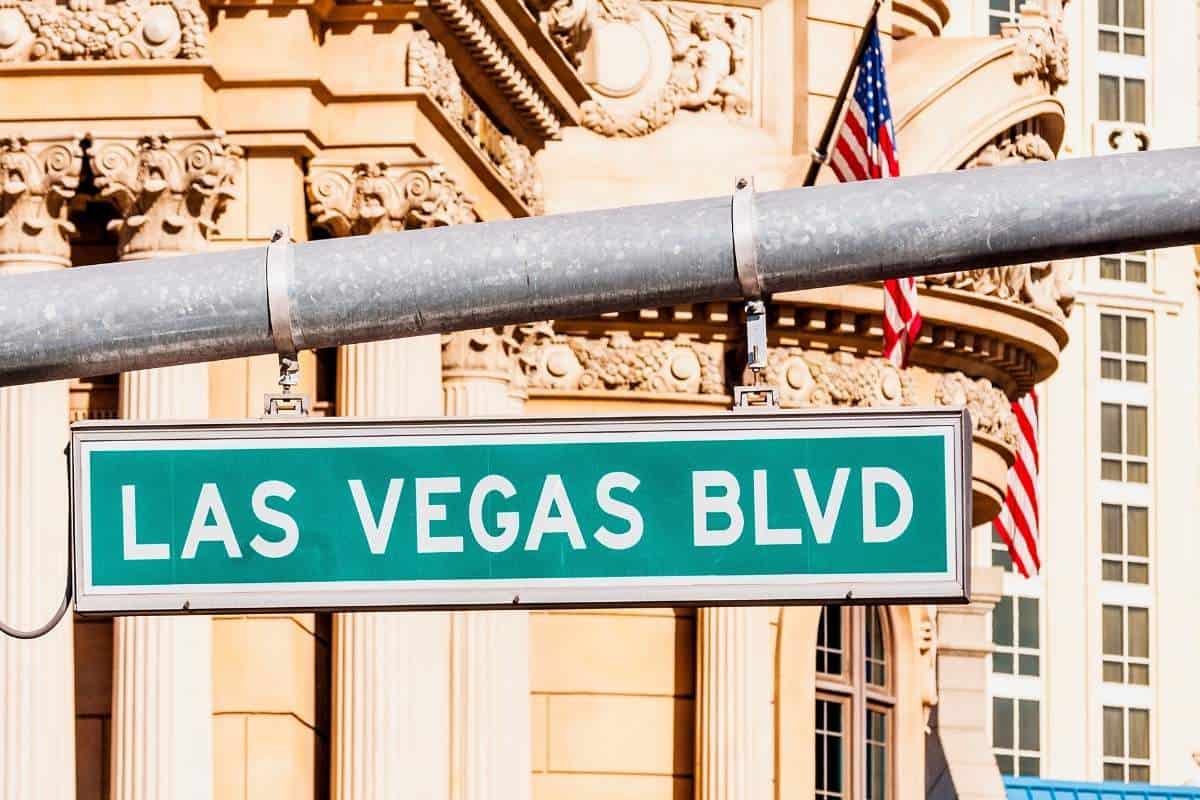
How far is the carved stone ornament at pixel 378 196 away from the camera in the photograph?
23.5 m

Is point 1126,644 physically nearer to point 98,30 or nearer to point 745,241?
point 98,30

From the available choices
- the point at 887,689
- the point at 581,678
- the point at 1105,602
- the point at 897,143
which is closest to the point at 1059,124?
the point at 897,143

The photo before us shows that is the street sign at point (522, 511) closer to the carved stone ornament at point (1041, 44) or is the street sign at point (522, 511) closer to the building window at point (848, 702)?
the building window at point (848, 702)

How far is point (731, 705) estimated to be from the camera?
102ft

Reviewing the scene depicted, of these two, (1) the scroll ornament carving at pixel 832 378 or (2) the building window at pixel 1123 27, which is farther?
(2) the building window at pixel 1123 27

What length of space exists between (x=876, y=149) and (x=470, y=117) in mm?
5013

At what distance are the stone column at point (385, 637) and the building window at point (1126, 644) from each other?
6601 cm

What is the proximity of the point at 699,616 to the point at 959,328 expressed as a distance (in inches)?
159

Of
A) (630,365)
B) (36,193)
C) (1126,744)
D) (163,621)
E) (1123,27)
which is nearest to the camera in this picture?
(36,193)

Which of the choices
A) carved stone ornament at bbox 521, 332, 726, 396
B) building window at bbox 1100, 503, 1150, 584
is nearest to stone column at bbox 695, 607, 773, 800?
carved stone ornament at bbox 521, 332, 726, 396

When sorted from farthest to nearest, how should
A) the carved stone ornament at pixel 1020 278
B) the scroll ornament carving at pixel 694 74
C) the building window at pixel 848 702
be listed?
1. the building window at pixel 848 702
2. the carved stone ornament at pixel 1020 278
3. the scroll ornament carving at pixel 694 74

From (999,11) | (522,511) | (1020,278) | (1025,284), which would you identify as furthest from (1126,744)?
(522,511)

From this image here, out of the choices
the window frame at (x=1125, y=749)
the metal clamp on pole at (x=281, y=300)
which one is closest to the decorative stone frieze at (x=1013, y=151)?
the metal clamp on pole at (x=281, y=300)

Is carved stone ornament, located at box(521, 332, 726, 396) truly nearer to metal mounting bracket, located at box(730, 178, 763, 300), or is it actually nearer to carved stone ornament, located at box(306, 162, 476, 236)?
carved stone ornament, located at box(306, 162, 476, 236)
